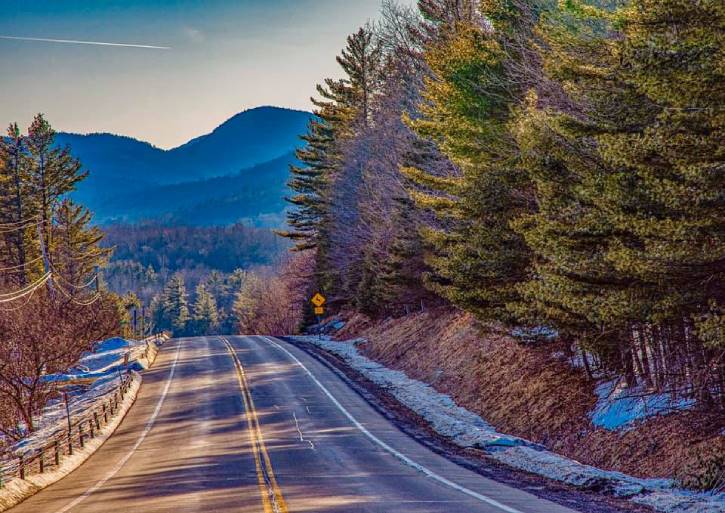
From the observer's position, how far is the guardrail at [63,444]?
18.8 m

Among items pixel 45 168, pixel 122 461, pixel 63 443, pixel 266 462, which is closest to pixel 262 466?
pixel 266 462

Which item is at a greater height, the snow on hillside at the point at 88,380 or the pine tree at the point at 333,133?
the pine tree at the point at 333,133

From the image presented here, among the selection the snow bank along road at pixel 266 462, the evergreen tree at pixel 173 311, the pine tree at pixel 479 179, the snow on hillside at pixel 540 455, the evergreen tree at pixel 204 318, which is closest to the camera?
the snow on hillside at pixel 540 455

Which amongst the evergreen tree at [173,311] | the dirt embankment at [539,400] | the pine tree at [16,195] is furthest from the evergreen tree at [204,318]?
the dirt embankment at [539,400]

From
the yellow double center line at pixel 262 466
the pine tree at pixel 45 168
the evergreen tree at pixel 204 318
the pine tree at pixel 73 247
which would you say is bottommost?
the yellow double center line at pixel 262 466

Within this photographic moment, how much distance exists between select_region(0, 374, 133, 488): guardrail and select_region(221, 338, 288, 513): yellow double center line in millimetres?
4995

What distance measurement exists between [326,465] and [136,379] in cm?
2373

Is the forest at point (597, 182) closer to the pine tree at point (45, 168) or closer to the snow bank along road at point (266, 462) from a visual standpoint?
the snow bank along road at point (266, 462)

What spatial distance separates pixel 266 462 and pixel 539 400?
26.0ft

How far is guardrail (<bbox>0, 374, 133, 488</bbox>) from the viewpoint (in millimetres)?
18797

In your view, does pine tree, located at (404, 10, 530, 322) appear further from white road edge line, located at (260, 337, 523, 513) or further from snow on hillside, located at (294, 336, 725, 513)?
white road edge line, located at (260, 337, 523, 513)

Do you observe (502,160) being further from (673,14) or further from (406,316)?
(406,316)

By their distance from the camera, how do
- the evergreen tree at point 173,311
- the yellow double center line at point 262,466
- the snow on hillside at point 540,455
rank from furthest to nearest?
the evergreen tree at point 173,311 < the yellow double center line at point 262,466 < the snow on hillside at point 540,455

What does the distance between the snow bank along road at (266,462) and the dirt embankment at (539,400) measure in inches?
116
